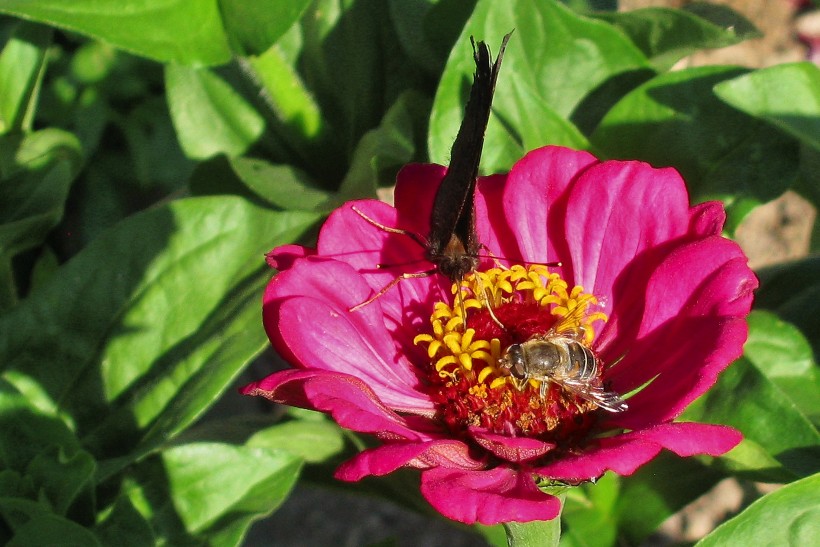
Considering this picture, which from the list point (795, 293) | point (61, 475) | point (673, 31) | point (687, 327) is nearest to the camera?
point (687, 327)

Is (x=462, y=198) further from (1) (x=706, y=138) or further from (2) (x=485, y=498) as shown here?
(1) (x=706, y=138)

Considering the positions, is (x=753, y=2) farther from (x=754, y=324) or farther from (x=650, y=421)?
(x=650, y=421)

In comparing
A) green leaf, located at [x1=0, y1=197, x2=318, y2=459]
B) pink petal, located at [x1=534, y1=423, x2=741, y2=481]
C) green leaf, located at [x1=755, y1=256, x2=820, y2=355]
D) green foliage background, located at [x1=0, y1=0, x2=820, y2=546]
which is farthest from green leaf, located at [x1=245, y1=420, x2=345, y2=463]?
green leaf, located at [x1=755, y1=256, x2=820, y2=355]

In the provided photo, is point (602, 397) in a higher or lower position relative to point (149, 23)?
lower

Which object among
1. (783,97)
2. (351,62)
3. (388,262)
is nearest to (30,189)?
(351,62)

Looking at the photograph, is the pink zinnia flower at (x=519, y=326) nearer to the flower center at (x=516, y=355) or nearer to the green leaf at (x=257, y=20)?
the flower center at (x=516, y=355)

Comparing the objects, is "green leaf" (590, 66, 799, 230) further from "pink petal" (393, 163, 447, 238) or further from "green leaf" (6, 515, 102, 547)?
"green leaf" (6, 515, 102, 547)
